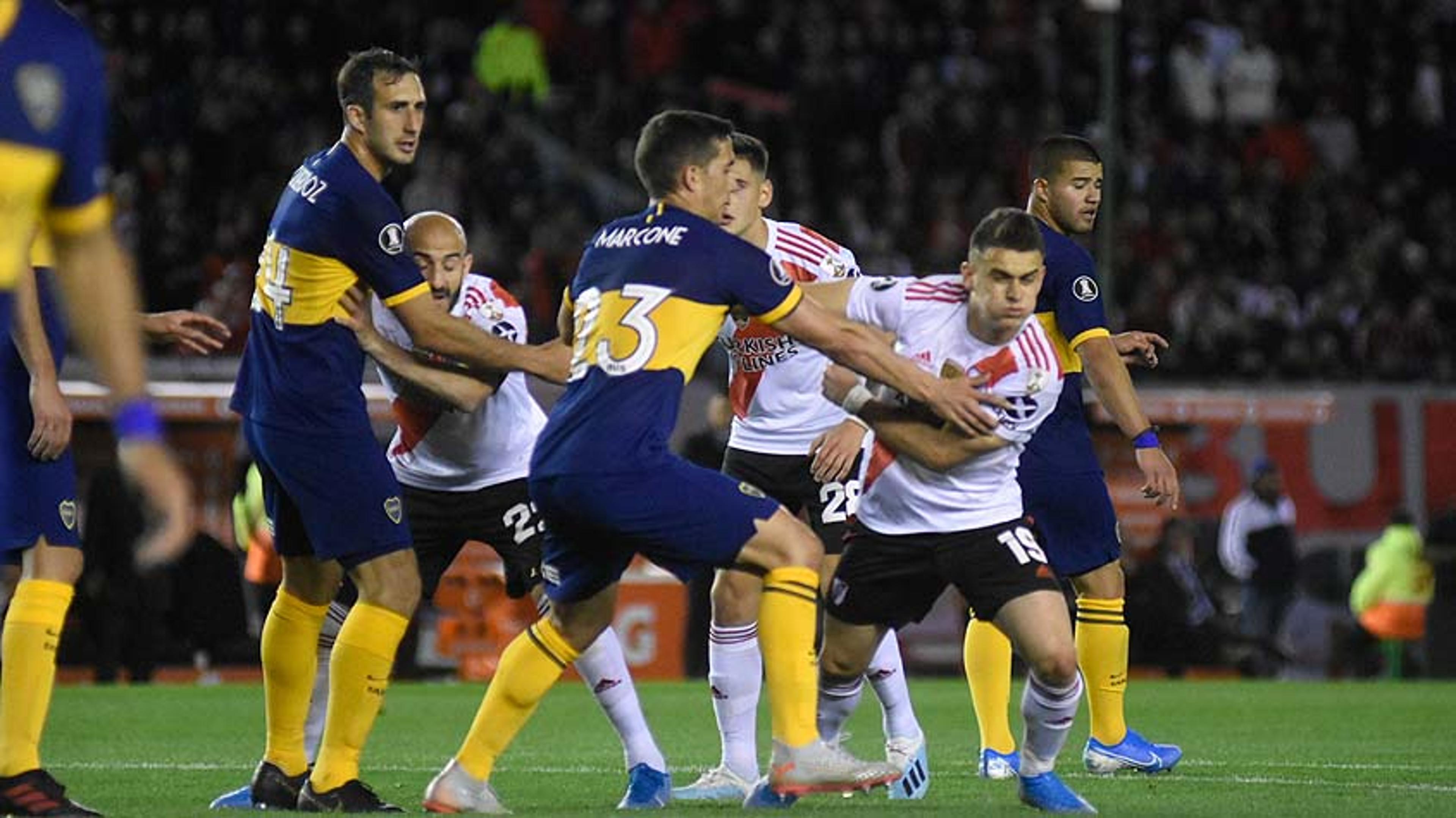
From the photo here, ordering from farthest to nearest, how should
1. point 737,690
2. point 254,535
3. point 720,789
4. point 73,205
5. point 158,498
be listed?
point 254,535 < point 737,690 < point 720,789 < point 73,205 < point 158,498

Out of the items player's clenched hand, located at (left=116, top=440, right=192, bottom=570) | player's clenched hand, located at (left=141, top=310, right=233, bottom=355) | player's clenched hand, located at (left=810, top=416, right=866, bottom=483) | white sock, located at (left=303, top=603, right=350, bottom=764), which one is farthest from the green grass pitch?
player's clenched hand, located at (left=116, top=440, right=192, bottom=570)

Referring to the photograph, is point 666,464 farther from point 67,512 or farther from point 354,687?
point 67,512

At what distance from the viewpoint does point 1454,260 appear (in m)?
26.9

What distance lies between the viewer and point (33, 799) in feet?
25.3

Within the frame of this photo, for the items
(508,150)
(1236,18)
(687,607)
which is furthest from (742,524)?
(1236,18)

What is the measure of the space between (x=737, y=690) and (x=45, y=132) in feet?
13.2

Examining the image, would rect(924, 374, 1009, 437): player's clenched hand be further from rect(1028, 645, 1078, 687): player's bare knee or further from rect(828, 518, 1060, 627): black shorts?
rect(1028, 645, 1078, 687): player's bare knee

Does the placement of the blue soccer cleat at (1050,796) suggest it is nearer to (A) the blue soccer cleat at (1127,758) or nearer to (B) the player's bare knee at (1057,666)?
(B) the player's bare knee at (1057,666)

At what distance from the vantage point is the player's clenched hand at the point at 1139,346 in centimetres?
1011

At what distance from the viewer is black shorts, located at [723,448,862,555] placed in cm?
984

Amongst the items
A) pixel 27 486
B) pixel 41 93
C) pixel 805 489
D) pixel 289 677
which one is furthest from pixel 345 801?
pixel 41 93

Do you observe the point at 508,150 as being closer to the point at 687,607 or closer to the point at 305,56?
the point at 305,56

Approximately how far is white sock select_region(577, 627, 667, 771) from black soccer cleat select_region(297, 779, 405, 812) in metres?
0.94

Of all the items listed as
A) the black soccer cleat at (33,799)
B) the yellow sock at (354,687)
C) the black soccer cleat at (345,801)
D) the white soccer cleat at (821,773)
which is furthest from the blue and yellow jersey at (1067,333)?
the black soccer cleat at (33,799)
